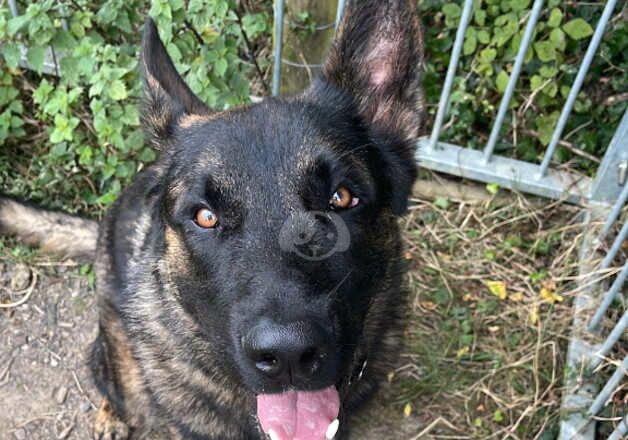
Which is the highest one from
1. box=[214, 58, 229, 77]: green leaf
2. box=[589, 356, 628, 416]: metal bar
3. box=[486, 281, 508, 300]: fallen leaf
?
box=[214, 58, 229, 77]: green leaf

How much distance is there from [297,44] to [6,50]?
1654 millimetres

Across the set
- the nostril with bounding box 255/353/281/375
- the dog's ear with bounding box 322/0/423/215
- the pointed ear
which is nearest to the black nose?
the nostril with bounding box 255/353/281/375

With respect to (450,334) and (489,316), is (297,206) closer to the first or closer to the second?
(450,334)

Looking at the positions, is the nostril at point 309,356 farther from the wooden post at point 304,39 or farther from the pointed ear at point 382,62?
the wooden post at point 304,39

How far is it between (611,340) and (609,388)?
0.84ft

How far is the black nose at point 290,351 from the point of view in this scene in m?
2.10

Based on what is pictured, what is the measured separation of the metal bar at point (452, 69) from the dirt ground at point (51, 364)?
170cm

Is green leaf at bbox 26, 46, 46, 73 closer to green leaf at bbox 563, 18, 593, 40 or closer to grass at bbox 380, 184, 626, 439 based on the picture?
grass at bbox 380, 184, 626, 439

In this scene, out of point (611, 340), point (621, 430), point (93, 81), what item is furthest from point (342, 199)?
point (93, 81)

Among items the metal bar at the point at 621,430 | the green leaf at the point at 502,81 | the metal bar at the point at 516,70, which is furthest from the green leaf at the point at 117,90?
the metal bar at the point at 621,430

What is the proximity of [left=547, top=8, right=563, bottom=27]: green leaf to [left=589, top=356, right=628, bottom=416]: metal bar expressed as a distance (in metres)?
2.15

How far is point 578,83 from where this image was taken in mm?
4020

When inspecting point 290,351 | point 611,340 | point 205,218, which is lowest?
point 611,340

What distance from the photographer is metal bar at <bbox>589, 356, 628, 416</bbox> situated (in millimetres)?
3072
